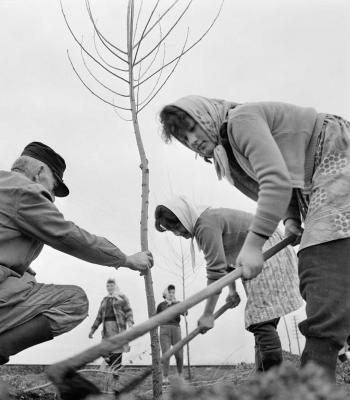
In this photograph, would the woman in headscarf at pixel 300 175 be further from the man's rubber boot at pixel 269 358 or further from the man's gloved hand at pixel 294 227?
the man's rubber boot at pixel 269 358

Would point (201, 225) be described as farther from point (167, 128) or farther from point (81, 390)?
point (81, 390)

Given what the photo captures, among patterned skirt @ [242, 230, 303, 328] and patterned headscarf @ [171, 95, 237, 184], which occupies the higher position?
patterned headscarf @ [171, 95, 237, 184]

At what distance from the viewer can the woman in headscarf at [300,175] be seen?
2.16 m

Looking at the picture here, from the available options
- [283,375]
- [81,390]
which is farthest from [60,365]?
[283,375]

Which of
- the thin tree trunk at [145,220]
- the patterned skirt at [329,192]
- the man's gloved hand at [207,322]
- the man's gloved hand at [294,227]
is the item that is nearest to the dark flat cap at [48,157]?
the thin tree trunk at [145,220]

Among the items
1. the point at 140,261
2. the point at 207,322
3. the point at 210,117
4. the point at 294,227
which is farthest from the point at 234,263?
the point at 210,117

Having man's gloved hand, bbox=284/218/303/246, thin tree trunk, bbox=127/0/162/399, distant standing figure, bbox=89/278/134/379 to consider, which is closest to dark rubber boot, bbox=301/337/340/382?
man's gloved hand, bbox=284/218/303/246

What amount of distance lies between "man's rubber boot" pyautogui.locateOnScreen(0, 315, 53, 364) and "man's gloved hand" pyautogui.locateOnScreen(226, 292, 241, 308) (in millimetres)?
1116

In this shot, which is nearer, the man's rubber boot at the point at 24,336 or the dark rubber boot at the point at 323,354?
the dark rubber boot at the point at 323,354

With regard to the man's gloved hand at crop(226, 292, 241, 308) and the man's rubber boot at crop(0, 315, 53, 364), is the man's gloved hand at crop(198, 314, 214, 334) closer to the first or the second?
the man's gloved hand at crop(226, 292, 241, 308)

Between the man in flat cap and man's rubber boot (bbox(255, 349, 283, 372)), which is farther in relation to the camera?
man's rubber boot (bbox(255, 349, 283, 372))

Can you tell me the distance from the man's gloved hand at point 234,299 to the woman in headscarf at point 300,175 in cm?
99

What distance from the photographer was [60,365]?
1800mm

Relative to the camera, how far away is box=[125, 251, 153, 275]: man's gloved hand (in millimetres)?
3416
